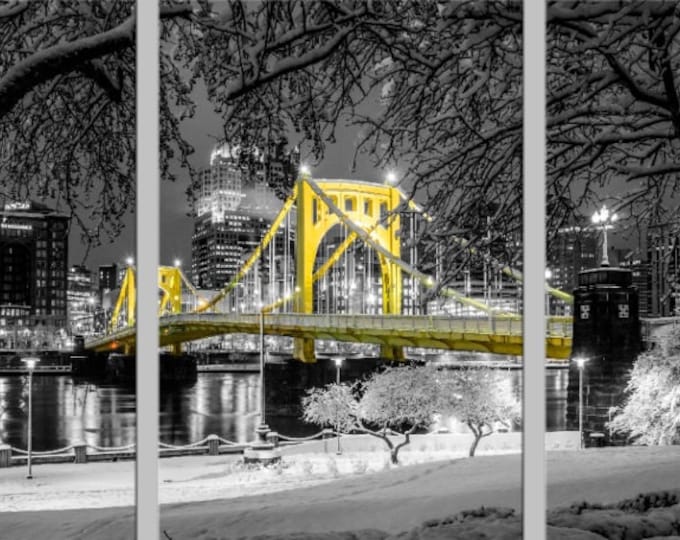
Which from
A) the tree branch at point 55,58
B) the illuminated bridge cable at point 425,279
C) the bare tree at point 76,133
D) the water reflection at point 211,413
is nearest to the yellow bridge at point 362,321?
the illuminated bridge cable at point 425,279

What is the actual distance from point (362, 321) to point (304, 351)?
729 mm

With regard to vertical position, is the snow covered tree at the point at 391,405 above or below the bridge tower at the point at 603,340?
below

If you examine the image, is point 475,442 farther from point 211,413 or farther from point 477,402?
point 211,413

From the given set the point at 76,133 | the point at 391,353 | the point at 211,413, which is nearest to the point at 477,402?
the point at 391,353

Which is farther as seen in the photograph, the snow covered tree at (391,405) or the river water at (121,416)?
the river water at (121,416)

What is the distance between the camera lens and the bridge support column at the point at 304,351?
23.8 feet

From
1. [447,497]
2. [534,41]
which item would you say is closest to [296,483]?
[447,497]

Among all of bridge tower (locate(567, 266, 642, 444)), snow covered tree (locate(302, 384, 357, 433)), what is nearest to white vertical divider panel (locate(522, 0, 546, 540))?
bridge tower (locate(567, 266, 642, 444))

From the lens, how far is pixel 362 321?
701cm

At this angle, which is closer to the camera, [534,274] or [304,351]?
[534,274]

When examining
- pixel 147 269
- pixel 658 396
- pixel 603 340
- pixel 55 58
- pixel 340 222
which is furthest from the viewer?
pixel 340 222

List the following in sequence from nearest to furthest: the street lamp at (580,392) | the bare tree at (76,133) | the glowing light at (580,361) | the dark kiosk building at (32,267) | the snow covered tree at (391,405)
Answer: the bare tree at (76,133) < the dark kiosk building at (32,267) < the street lamp at (580,392) < the glowing light at (580,361) < the snow covered tree at (391,405)

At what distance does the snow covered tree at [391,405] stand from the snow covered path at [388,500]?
1.41m

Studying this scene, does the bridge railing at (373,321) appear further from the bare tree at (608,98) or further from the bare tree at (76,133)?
the bare tree at (76,133)
